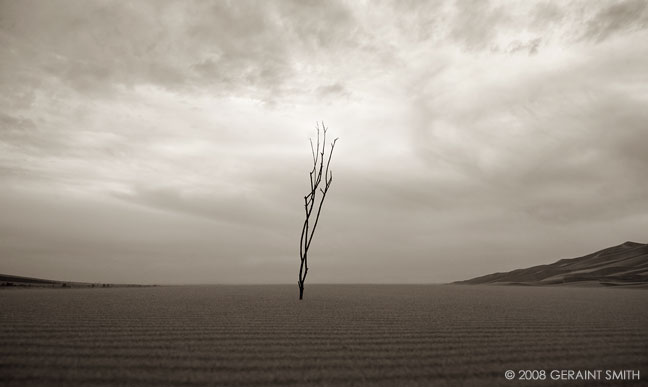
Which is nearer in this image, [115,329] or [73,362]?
[73,362]

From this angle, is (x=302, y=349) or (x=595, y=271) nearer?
(x=302, y=349)

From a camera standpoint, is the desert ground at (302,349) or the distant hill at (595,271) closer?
the desert ground at (302,349)

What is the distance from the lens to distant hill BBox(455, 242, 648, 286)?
13217mm

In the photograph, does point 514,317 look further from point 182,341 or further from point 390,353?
point 182,341

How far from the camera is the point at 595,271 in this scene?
15734 mm

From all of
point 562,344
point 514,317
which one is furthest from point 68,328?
point 514,317

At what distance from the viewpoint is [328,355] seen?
7.17 feet

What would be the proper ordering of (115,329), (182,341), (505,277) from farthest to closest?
(505,277)
(115,329)
(182,341)

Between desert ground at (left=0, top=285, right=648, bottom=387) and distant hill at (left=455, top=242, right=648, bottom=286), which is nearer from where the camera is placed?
desert ground at (left=0, top=285, right=648, bottom=387)

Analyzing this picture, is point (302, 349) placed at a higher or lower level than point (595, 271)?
lower

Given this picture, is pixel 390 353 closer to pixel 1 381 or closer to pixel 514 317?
pixel 1 381

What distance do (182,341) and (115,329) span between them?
2.37ft

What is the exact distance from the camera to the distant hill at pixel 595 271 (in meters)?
13.2

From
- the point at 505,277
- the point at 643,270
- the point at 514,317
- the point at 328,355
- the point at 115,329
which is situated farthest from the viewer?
the point at 505,277
